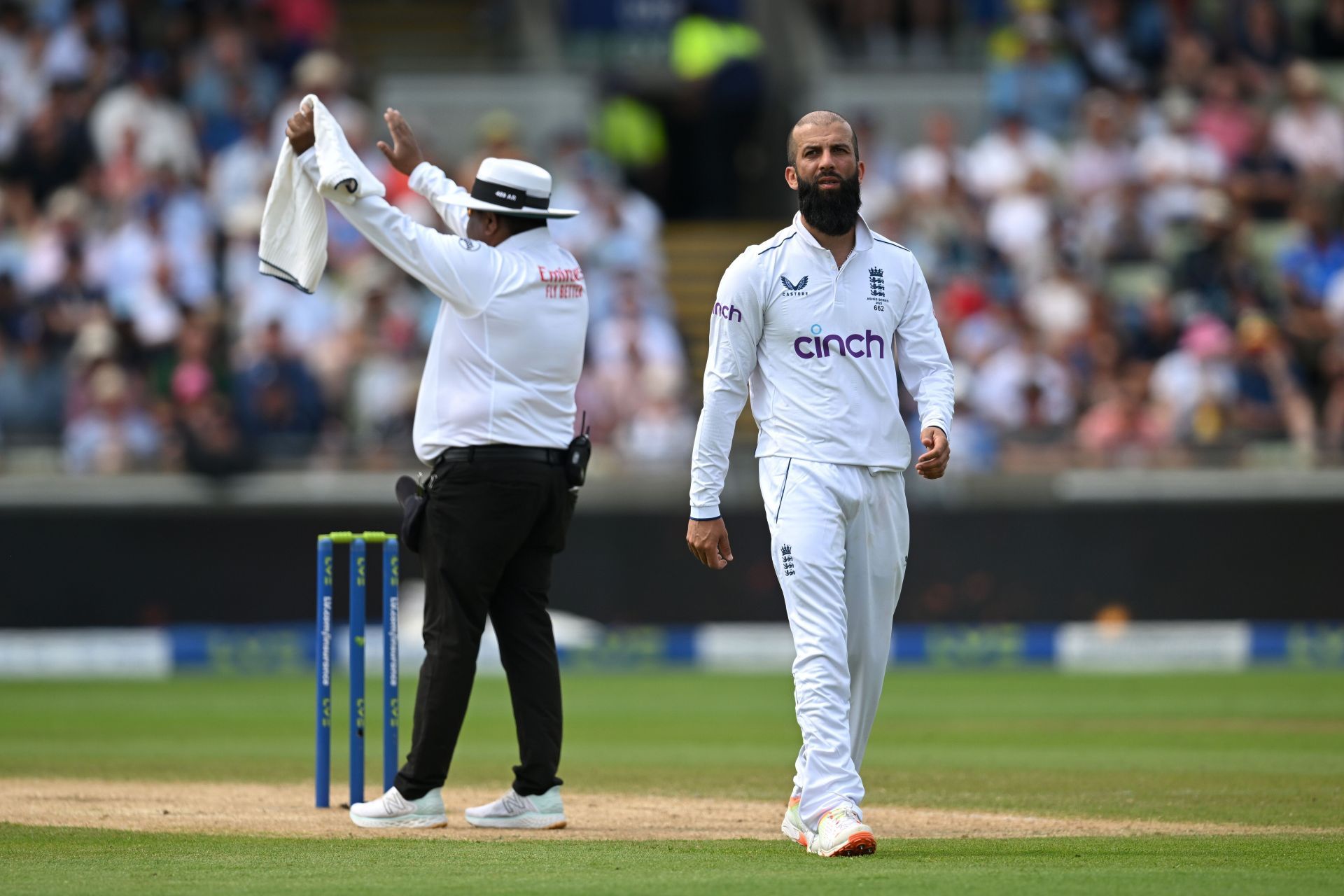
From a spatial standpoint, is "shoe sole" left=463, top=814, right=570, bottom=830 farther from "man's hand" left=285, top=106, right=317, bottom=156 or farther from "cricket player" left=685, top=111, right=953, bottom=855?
"man's hand" left=285, top=106, right=317, bottom=156

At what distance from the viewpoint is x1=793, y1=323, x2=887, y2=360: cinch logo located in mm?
6977

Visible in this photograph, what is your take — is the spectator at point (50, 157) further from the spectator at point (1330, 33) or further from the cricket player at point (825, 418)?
the cricket player at point (825, 418)

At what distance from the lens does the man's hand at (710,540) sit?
22.7 ft

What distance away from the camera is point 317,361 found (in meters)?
16.5

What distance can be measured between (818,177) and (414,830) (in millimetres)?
2756

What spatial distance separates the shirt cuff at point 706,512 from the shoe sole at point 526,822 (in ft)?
4.74

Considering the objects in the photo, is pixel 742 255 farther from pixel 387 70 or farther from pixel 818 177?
pixel 387 70

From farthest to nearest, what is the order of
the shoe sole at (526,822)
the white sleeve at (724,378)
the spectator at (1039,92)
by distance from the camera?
the spectator at (1039,92) → the shoe sole at (526,822) → the white sleeve at (724,378)

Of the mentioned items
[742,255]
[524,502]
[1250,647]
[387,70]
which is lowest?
[1250,647]

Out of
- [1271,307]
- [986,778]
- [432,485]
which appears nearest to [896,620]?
[1271,307]

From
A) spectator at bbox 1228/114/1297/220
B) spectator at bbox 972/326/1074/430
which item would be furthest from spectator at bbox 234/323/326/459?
spectator at bbox 1228/114/1297/220

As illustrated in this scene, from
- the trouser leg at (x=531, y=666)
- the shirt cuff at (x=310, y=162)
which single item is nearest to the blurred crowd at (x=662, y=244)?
the trouser leg at (x=531, y=666)

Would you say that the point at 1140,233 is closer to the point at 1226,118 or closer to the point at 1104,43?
the point at 1226,118

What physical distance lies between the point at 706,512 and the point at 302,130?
204cm
